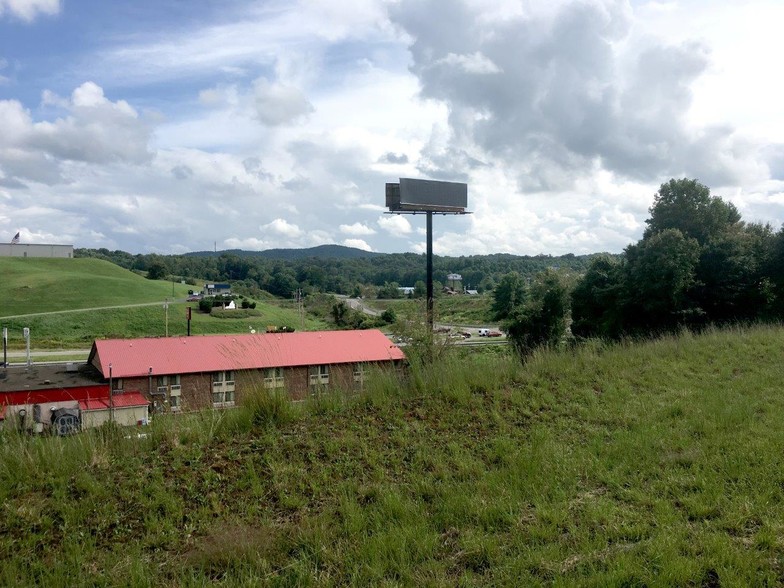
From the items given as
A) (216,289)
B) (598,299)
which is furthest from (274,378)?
(216,289)

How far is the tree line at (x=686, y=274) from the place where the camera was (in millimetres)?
23219

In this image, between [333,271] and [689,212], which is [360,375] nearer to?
[689,212]

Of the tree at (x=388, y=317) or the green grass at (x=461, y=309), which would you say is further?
the green grass at (x=461, y=309)

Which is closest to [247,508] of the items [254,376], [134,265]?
[254,376]

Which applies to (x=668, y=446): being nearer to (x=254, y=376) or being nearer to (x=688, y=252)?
(x=254, y=376)

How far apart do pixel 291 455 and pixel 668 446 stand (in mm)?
3558

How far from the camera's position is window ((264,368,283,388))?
612 centimetres

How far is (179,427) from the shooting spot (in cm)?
530

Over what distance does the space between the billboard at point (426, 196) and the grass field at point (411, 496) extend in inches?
1195

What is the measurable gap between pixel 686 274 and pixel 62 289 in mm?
72163

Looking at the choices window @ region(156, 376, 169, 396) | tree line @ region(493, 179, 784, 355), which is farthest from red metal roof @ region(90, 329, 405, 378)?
tree line @ region(493, 179, 784, 355)

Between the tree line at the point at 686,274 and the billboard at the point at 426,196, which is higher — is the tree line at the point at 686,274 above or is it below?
below

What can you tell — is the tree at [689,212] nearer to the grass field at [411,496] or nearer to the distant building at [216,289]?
the grass field at [411,496]

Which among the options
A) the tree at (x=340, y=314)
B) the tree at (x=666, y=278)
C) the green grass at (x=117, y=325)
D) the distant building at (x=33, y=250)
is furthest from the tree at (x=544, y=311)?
the distant building at (x=33, y=250)
